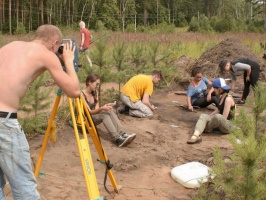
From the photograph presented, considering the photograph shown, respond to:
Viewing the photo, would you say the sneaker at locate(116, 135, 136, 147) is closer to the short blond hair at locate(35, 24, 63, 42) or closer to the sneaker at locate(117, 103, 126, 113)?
the sneaker at locate(117, 103, 126, 113)

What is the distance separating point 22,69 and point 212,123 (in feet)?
13.8

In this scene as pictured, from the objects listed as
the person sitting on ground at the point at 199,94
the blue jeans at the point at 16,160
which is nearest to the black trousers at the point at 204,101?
the person sitting on ground at the point at 199,94

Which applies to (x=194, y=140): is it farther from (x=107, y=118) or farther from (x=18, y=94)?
(x=18, y=94)

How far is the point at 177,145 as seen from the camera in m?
6.11

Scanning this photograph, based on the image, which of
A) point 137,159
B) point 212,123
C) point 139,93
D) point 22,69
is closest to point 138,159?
point 137,159

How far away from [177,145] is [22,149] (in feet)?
12.2

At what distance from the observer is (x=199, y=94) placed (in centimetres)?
818

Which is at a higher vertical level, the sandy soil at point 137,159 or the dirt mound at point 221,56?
the dirt mound at point 221,56

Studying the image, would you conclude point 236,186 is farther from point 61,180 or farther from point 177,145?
point 177,145

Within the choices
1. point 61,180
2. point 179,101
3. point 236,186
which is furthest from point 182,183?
point 179,101

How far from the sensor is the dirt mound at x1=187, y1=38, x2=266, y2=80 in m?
11.9

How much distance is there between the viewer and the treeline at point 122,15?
31.8m

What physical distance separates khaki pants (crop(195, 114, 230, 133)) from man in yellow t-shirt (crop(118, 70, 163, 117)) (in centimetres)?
131

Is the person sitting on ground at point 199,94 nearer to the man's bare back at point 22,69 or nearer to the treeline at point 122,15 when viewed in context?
the man's bare back at point 22,69
